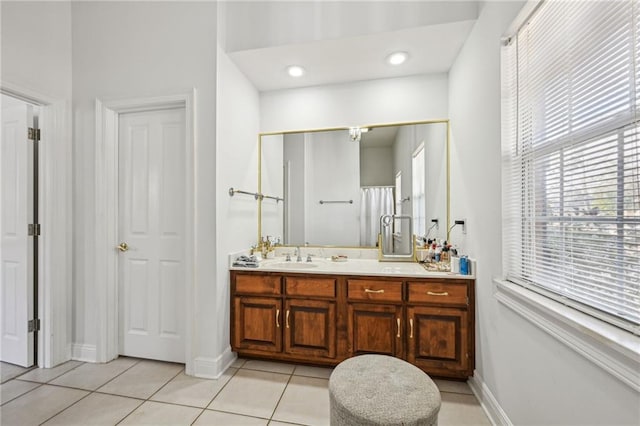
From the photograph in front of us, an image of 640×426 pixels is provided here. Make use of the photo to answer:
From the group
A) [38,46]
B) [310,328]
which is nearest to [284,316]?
[310,328]

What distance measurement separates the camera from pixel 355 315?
82.8 inches

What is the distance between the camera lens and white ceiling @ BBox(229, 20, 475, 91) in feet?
6.70

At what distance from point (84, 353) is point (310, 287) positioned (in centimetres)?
202

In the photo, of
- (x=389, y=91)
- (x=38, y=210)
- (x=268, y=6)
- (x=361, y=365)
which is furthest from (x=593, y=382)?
(x=38, y=210)

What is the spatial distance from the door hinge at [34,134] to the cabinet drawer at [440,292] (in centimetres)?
317

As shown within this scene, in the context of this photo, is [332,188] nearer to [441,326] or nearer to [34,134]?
[441,326]

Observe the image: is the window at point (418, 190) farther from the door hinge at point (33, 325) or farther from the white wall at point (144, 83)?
the door hinge at point (33, 325)

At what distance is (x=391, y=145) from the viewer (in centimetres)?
273

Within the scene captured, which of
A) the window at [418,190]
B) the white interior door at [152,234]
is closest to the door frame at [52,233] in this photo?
the white interior door at [152,234]

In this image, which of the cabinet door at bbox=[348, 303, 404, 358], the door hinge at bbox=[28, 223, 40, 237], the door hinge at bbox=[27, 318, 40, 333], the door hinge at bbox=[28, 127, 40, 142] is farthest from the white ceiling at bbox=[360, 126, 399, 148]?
the door hinge at bbox=[27, 318, 40, 333]

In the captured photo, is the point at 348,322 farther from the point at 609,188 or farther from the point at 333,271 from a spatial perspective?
the point at 609,188

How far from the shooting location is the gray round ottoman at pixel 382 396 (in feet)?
3.49

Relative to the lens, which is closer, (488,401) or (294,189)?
(488,401)

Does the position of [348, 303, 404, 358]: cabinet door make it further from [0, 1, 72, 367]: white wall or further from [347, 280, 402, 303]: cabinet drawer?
[0, 1, 72, 367]: white wall
